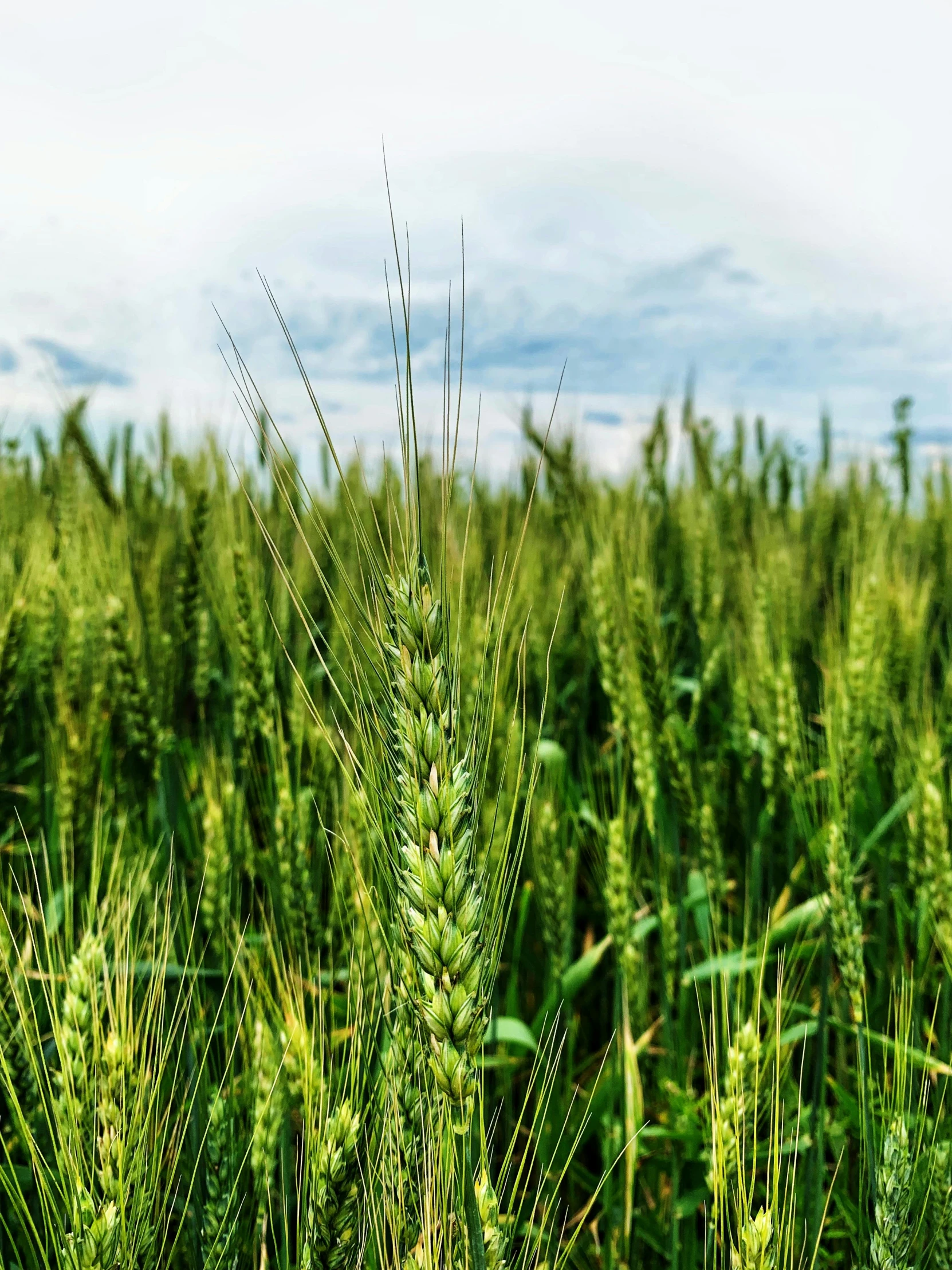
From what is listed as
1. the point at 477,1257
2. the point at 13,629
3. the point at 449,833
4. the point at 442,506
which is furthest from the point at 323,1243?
the point at 13,629

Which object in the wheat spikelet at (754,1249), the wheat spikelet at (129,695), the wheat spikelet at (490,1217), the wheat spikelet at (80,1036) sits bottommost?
the wheat spikelet at (754,1249)

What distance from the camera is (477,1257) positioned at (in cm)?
78

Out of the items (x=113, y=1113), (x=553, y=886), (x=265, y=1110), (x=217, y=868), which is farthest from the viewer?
(x=553, y=886)

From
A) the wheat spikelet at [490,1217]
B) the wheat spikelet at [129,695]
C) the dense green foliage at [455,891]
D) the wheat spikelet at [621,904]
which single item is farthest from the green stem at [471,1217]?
the wheat spikelet at [129,695]

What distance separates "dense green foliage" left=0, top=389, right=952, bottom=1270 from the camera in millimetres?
976

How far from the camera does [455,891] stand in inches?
34.3

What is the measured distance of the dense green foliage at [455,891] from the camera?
976mm

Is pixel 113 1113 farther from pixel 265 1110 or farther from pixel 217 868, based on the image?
pixel 217 868

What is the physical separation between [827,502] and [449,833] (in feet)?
15.5

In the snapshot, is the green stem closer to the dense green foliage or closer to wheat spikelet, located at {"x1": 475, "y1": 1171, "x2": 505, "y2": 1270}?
the dense green foliage

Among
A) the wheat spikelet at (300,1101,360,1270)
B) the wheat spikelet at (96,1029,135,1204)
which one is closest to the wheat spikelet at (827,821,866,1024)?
the wheat spikelet at (300,1101,360,1270)

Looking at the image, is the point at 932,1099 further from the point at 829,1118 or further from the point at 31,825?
the point at 31,825

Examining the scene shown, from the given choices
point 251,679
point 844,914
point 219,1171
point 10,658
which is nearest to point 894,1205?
point 844,914

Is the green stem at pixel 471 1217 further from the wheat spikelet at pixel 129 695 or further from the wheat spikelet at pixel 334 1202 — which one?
the wheat spikelet at pixel 129 695
